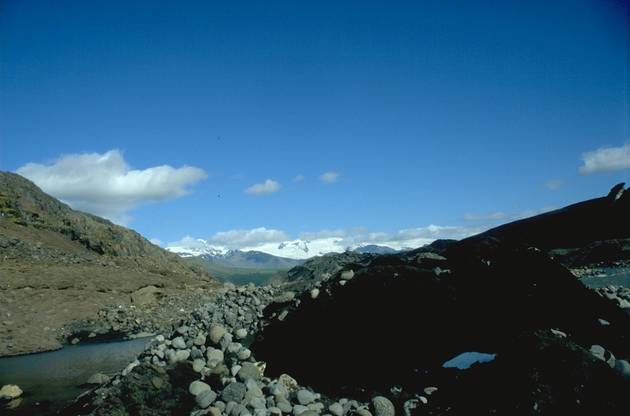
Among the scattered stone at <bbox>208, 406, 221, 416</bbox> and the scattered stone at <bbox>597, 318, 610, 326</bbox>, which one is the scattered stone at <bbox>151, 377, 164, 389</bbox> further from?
the scattered stone at <bbox>597, 318, 610, 326</bbox>

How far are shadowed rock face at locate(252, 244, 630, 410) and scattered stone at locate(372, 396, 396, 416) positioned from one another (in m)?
0.92

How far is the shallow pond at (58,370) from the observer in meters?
12.5

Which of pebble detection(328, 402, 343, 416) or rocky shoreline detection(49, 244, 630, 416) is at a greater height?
rocky shoreline detection(49, 244, 630, 416)

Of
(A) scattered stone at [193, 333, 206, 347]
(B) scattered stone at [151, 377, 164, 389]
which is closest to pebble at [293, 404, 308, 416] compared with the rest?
(B) scattered stone at [151, 377, 164, 389]

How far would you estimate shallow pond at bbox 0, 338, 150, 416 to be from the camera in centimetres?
1252

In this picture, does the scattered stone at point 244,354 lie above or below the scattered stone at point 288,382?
above

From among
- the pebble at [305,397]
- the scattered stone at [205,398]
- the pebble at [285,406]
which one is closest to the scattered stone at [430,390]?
→ the pebble at [305,397]

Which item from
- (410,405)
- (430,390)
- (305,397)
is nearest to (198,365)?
(305,397)

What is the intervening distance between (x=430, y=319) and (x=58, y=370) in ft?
52.5

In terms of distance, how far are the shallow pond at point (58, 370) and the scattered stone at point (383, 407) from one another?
939 cm

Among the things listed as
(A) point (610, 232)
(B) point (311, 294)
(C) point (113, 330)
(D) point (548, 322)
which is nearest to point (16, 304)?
(C) point (113, 330)

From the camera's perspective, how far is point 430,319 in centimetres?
962

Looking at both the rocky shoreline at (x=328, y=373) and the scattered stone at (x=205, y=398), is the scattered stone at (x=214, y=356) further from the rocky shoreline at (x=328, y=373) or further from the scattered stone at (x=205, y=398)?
the scattered stone at (x=205, y=398)

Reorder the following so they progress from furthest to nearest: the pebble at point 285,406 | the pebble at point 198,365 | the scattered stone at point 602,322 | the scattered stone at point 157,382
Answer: the pebble at point 198,365 → the scattered stone at point 157,382 → the scattered stone at point 602,322 → the pebble at point 285,406
